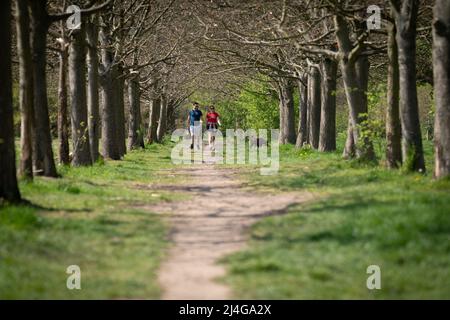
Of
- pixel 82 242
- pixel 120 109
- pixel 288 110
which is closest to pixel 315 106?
pixel 120 109

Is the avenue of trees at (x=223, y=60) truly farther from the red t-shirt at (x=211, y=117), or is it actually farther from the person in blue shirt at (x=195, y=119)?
the person in blue shirt at (x=195, y=119)

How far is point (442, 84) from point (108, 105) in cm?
1488

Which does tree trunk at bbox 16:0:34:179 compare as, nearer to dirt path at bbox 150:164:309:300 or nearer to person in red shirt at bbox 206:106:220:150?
dirt path at bbox 150:164:309:300

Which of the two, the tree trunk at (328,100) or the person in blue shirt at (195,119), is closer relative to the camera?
the tree trunk at (328,100)

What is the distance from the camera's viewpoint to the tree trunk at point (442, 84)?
14.7 meters

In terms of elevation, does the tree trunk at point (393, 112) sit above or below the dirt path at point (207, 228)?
above

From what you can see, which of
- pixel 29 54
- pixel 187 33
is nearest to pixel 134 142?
pixel 187 33

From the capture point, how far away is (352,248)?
8836 mm

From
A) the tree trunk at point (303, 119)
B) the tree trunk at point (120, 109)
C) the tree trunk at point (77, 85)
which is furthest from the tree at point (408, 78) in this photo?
the tree trunk at point (303, 119)

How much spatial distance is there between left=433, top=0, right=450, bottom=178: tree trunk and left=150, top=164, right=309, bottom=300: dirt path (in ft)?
9.12

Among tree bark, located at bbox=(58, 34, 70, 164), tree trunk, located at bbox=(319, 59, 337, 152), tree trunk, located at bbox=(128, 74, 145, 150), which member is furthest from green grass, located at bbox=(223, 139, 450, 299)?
tree trunk, located at bbox=(128, 74, 145, 150)

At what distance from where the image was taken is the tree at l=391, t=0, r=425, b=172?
16.6 metres

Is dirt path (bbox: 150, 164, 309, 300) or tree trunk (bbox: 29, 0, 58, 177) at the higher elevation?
Answer: tree trunk (bbox: 29, 0, 58, 177)
